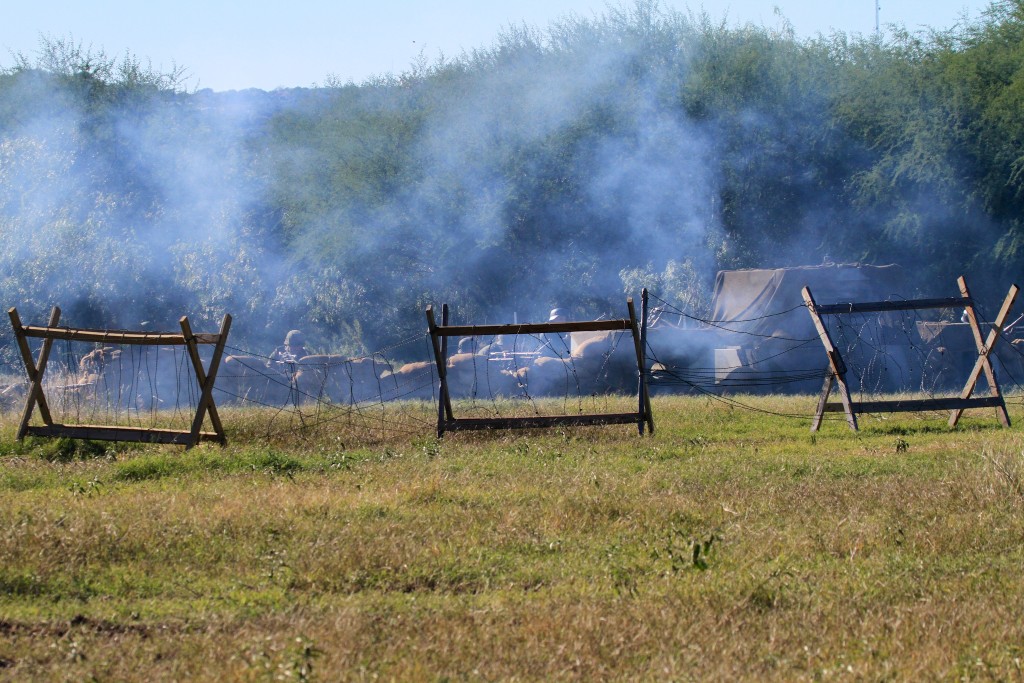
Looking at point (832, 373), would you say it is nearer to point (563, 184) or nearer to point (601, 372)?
point (601, 372)

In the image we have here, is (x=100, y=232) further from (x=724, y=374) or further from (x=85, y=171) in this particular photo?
(x=724, y=374)

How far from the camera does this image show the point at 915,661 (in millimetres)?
5059

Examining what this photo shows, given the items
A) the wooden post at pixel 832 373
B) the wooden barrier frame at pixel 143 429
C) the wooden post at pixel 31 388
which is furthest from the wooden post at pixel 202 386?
the wooden post at pixel 832 373

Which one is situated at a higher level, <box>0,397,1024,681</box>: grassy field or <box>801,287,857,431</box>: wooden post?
<box>801,287,857,431</box>: wooden post

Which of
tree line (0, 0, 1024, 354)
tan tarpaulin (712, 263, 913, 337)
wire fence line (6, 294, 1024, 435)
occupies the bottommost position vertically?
wire fence line (6, 294, 1024, 435)

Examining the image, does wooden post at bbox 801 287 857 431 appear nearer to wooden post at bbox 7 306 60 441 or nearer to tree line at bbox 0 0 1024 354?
wooden post at bbox 7 306 60 441

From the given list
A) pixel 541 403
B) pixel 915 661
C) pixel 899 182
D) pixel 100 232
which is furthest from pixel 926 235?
pixel 915 661

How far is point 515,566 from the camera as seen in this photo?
22.1 ft

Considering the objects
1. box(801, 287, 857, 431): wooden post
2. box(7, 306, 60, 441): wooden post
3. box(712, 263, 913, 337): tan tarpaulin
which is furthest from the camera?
box(712, 263, 913, 337): tan tarpaulin

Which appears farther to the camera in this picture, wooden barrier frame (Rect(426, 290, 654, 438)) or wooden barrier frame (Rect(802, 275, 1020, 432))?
wooden barrier frame (Rect(802, 275, 1020, 432))

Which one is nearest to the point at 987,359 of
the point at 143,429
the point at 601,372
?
the point at 143,429

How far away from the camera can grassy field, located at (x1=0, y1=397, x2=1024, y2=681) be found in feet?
16.8

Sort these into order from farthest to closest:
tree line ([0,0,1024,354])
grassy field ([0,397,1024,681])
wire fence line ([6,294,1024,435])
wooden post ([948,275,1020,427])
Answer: tree line ([0,0,1024,354]) → wire fence line ([6,294,1024,435]) → wooden post ([948,275,1020,427]) → grassy field ([0,397,1024,681])

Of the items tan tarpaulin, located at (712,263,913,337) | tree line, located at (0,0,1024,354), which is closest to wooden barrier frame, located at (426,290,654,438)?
tan tarpaulin, located at (712,263,913,337)
